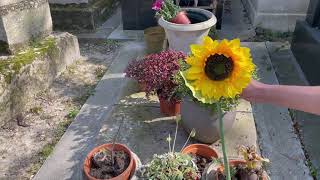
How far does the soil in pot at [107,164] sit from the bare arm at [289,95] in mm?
1308

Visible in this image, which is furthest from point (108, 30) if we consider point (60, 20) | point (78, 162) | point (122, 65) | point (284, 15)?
point (78, 162)

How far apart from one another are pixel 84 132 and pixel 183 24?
5.55ft

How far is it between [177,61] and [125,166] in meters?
1.23

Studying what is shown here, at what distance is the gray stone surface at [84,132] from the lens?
3.09m

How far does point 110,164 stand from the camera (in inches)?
101

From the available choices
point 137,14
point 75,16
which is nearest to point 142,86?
point 137,14

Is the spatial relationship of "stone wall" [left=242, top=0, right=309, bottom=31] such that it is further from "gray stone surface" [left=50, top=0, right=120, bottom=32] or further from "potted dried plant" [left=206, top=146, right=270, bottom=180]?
"potted dried plant" [left=206, top=146, right=270, bottom=180]

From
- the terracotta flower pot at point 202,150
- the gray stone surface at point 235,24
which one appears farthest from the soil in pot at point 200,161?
the gray stone surface at point 235,24

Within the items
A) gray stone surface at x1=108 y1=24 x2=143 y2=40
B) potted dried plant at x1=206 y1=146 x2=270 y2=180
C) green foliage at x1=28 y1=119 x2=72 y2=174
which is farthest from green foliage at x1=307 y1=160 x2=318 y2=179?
gray stone surface at x1=108 y1=24 x2=143 y2=40

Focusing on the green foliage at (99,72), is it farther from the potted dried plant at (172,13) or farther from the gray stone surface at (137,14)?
the gray stone surface at (137,14)

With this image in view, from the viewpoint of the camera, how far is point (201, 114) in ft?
9.69

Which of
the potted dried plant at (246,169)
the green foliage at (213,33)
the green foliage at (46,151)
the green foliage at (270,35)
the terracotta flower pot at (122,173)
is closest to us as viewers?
the potted dried plant at (246,169)

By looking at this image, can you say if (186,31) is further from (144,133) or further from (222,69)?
(222,69)

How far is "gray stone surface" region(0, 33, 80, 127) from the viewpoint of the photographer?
386cm
